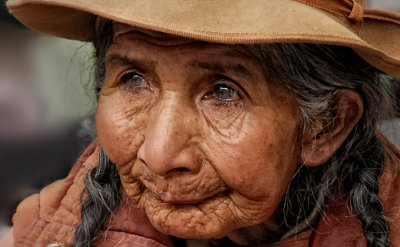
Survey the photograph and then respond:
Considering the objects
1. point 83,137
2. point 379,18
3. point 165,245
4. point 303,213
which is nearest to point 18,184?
point 83,137

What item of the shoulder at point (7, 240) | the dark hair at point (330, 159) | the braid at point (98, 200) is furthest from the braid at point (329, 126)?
the shoulder at point (7, 240)

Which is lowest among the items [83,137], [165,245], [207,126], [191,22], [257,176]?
[165,245]

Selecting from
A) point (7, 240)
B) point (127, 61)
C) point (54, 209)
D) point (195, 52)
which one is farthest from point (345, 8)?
point (7, 240)

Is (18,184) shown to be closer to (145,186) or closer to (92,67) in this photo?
(92,67)

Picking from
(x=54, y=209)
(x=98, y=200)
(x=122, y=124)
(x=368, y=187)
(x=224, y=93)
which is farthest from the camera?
(x=54, y=209)

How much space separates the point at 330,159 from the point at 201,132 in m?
0.65

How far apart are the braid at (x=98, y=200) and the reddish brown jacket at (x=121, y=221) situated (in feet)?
0.16

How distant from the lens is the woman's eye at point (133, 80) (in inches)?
69.2

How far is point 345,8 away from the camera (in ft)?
5.39

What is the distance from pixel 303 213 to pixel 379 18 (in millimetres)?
849

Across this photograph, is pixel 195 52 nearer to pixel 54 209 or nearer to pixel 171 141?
pixel 171 141

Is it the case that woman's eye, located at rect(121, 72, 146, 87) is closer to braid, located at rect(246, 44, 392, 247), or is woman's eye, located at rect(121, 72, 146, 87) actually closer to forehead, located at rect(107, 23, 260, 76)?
forehead, located at rect(107, 23, 260, 76)

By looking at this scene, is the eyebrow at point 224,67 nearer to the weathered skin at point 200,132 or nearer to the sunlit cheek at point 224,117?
the weathered skin at point 200,132

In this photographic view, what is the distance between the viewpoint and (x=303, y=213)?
6.74 ft
